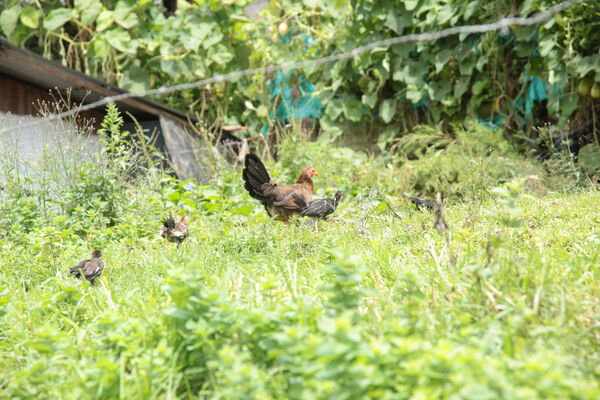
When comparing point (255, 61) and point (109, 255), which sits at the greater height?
point (255, 61)

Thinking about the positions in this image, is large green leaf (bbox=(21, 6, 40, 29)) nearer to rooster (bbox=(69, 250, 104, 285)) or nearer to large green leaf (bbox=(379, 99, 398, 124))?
large green leaf (bbox=(379, 99, 398, 124))

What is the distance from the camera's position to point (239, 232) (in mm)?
3766

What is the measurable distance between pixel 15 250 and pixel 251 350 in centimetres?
259

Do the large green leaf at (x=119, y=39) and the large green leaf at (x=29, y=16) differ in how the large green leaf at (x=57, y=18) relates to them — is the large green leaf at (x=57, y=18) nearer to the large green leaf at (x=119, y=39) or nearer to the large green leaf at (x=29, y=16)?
the large green leaf at (x=29, y=16)

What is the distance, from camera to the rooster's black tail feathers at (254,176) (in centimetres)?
400

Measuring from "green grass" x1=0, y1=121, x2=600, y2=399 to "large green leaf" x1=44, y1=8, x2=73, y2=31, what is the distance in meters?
5.63

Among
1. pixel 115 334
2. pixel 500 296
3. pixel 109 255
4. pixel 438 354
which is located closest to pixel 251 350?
pixel 115 334

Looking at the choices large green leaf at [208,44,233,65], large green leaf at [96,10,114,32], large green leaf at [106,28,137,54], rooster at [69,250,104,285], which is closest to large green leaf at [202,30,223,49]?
large green leaf at [208,44,233,65]

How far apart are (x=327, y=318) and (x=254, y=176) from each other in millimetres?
2516

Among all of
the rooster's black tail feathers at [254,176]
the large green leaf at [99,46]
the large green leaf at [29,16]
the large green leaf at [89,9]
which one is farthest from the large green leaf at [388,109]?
the large green leaf at [29,16]

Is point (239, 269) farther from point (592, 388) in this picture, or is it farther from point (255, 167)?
point (592, 388)

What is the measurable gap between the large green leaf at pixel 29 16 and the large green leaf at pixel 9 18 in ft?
0.48

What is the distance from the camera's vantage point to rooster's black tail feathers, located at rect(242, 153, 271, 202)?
4.00 m

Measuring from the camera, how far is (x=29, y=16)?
25.3 feet
